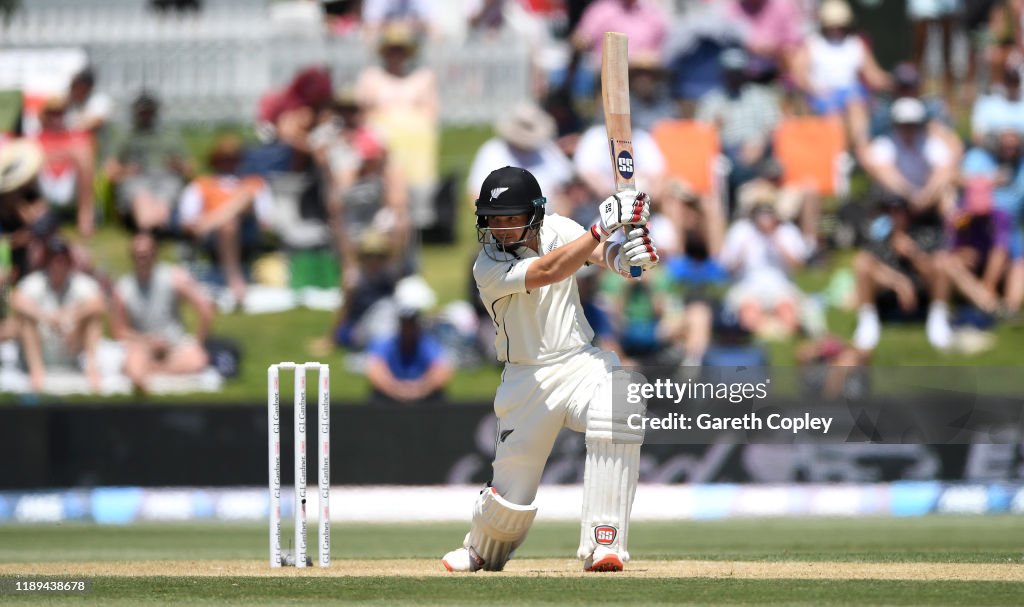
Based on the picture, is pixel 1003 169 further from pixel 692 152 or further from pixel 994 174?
pixel 692 152

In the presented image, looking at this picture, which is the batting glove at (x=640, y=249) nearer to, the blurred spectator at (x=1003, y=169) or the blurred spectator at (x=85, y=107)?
the blurred spectator at (x=1003, y=169)

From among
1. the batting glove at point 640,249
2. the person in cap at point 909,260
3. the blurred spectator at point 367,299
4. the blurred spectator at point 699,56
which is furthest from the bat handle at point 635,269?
the blurred spectator at point 699,56

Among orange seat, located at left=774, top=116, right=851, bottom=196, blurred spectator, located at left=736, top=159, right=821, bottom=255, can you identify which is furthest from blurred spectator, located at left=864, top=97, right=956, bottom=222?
blurred spectator, located at left=736, top=159, right=821, bottom=255

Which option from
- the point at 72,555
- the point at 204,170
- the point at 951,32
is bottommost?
the point at 72,555

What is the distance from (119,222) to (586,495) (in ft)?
26.8

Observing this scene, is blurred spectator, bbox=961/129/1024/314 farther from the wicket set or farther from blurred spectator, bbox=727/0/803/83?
the wicket set

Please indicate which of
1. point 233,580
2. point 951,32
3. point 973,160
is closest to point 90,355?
point 233,580

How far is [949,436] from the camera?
1065 centimetres

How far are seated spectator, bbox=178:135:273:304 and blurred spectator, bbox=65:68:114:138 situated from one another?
1147mm

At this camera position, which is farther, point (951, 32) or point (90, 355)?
point (951, 32)

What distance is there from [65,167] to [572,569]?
311 inches

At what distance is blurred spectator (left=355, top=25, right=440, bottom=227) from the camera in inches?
528

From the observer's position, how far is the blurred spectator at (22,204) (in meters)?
12.5

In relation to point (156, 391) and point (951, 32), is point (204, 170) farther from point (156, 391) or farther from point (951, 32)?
point (951, 32)
